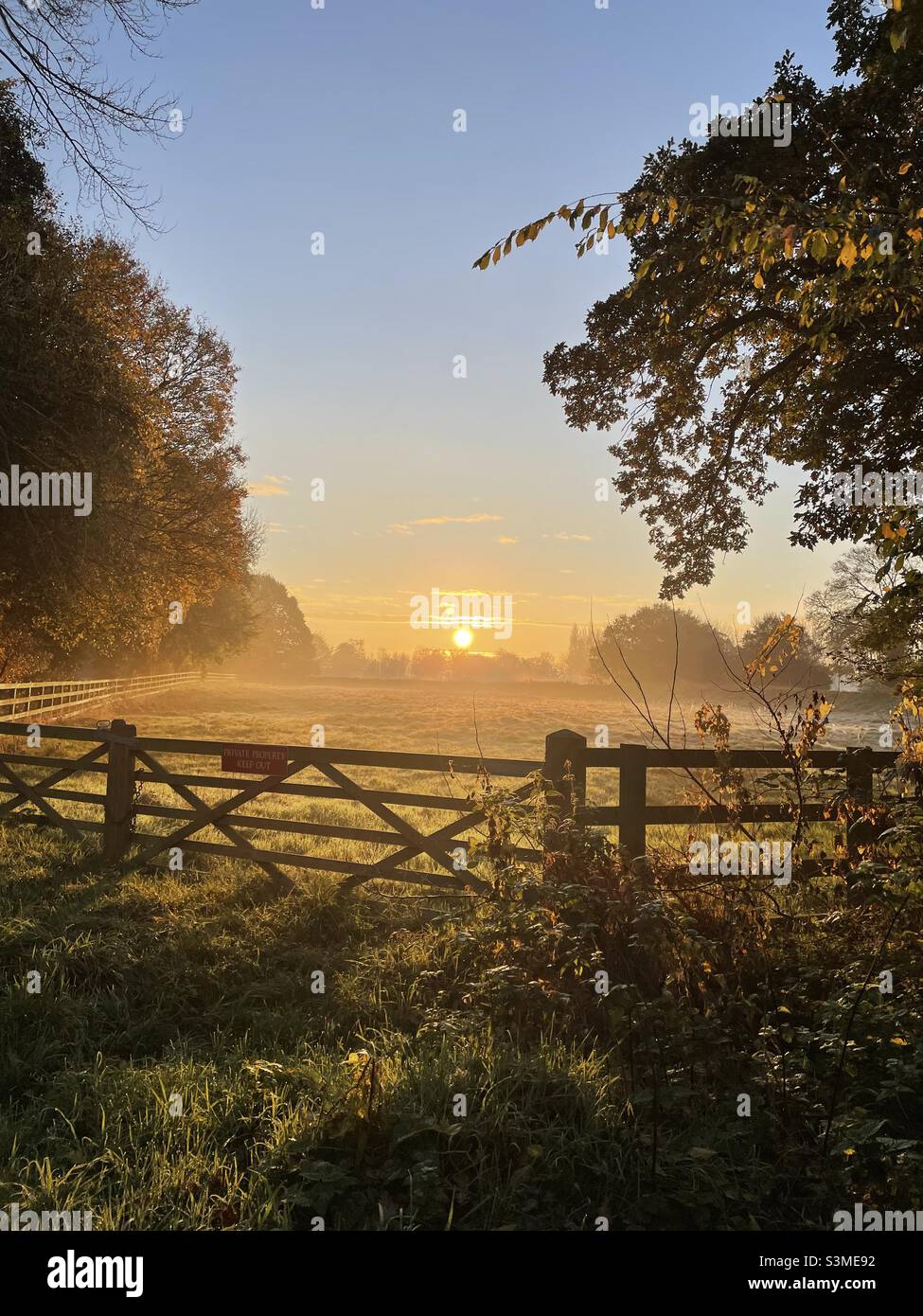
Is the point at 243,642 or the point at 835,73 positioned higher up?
the point at 835,73

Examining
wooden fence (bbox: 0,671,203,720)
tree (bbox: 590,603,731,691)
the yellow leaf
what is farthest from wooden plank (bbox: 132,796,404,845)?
tree (bbox: 590,603,731,691)

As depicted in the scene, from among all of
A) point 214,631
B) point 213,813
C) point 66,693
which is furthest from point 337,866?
point 214,631

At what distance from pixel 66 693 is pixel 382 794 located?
25110 millimetres

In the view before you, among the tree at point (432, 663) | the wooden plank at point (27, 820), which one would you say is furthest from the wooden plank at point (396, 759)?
the tree at point (432, 663)

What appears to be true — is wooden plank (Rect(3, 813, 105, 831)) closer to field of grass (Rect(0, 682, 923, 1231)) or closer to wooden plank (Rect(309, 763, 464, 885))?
field of grass (Rect(0, 682, 923, 1231))

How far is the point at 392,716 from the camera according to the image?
38375 mm

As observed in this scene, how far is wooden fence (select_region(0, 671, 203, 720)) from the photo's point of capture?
74.4 ft

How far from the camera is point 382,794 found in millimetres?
7309

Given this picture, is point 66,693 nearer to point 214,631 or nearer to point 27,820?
point 214,631

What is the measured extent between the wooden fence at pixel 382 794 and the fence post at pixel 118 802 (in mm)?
11

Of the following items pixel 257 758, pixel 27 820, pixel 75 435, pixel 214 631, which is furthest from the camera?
pixel 214 631
